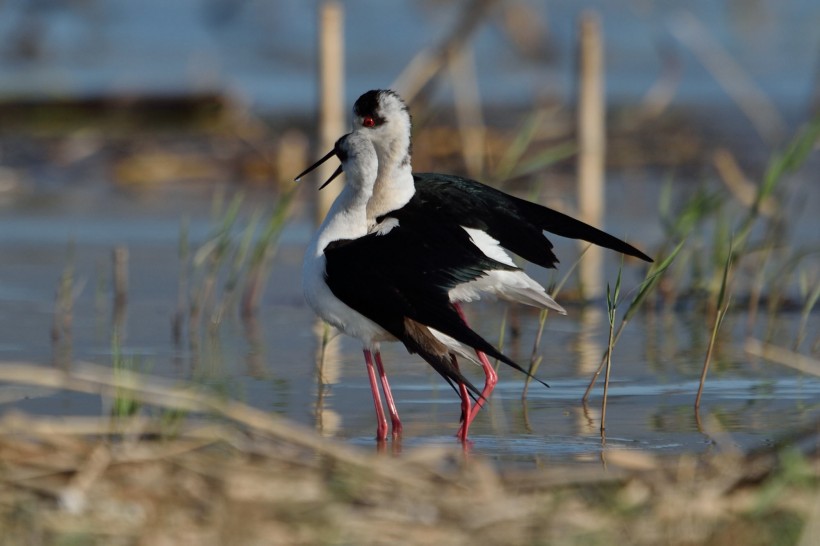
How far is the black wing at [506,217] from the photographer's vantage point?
5.35m

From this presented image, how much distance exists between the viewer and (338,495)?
11.3 ft

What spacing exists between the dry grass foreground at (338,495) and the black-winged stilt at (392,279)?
1.23 meters

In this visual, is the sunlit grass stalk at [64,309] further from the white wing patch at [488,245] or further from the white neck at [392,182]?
the white wing patch at [488,245]

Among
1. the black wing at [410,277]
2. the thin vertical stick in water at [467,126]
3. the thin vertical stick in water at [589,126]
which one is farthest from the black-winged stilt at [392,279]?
the thin vertical stick in water at [467,126]

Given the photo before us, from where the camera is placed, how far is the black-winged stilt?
4918 mm

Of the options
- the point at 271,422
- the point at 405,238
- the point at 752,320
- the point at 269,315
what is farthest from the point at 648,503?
the point at 269,315

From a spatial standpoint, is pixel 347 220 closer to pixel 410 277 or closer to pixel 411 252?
pixel 411 252

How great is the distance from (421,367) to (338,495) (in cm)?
295

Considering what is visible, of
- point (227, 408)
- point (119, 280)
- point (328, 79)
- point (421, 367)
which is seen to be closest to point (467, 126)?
point (328, 79)

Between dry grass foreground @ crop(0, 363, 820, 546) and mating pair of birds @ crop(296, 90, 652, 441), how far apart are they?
1.13 m

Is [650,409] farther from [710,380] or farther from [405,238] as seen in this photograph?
[405,238]

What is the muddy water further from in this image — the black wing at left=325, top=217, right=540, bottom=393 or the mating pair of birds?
the black wing at left=325, top=217, right=540, bottom=393

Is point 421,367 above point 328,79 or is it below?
below

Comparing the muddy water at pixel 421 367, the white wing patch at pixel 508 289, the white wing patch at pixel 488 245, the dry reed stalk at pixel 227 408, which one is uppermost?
the white wing patch at pixel 488 245
